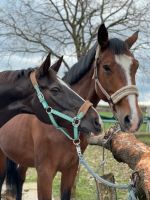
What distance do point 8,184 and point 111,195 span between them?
2.33 meters

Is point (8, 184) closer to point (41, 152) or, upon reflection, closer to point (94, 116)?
point (41, 152)

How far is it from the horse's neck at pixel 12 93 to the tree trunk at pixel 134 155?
90 cm

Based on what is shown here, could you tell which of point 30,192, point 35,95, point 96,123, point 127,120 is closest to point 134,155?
point 127,120

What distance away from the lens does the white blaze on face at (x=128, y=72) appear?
12.6 ft

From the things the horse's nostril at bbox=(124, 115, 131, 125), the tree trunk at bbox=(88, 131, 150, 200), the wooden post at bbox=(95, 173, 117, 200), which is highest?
the horse's nostril at bbox=(124, 115, 131, 125)

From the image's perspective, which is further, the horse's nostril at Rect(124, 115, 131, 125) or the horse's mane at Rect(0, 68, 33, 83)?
the horse's nostril at Rect(124, 115, 131, 125)

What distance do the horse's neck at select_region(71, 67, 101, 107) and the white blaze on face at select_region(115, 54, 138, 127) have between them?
490 mm

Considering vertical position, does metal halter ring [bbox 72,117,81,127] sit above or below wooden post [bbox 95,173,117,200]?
above

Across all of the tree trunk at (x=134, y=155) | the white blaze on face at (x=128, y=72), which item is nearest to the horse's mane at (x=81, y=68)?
the white blaze on face at (x=128, y=72)

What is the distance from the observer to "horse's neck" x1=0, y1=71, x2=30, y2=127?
3.71 m

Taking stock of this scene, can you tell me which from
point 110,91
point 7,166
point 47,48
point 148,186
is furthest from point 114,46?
point 47,48

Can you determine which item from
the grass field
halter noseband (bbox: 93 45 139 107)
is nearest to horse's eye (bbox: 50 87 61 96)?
halter noseband (bbox: 93 45 139 107)

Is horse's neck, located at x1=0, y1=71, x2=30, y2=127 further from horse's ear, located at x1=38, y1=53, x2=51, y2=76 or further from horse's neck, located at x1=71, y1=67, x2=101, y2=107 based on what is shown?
horse's neck, located at x1=71, y1=67, x2=101, y2=107

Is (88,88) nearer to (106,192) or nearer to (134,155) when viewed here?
(134,155)
